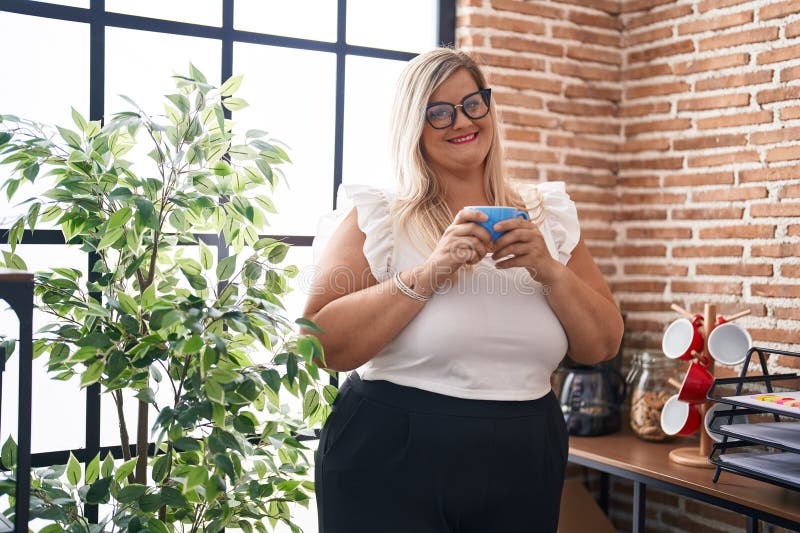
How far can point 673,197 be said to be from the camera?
9.27 ft

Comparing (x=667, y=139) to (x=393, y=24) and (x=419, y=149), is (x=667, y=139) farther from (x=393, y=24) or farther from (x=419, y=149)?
(x=419, y=149)

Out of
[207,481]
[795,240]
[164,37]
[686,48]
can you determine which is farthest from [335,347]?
[686,48]

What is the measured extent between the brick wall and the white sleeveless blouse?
A: 120 centimetres

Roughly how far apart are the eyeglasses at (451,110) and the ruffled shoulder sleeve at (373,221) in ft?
0.61

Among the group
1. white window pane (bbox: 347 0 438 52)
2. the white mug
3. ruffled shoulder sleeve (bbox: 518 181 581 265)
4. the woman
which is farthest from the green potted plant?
the white mug

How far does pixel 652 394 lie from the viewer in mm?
2607

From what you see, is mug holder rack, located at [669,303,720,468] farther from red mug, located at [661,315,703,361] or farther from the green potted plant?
the green potted plant

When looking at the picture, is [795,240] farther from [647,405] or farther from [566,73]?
[566,73]

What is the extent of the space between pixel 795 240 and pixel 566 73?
102cm

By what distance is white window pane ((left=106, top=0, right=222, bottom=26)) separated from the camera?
2254mm

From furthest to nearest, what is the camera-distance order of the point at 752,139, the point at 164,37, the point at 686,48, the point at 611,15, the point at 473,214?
the point at 611,15 → the point at 686,48 → the point at 752,139 → the point at 164,37 → the point at 473,214

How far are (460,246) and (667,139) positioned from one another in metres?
1.66

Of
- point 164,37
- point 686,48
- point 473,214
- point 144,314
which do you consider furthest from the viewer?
point 686,48

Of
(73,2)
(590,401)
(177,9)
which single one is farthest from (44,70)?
(590,401)
